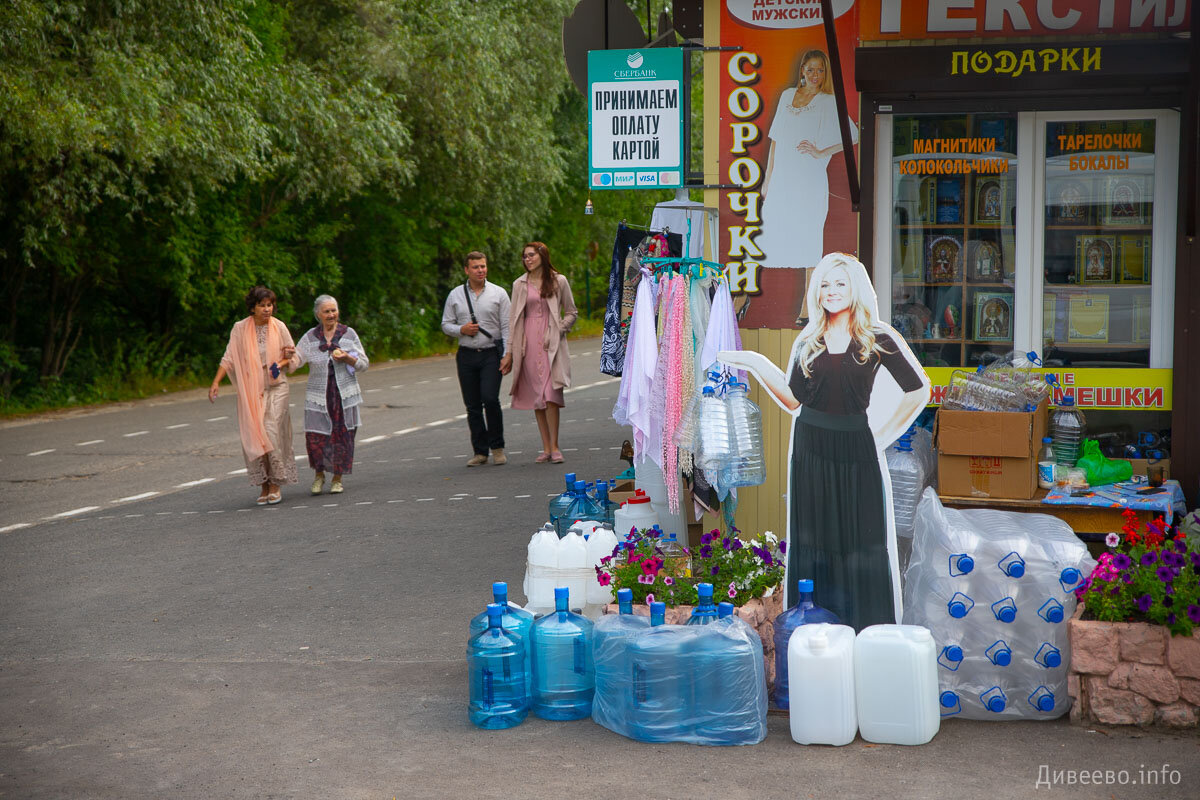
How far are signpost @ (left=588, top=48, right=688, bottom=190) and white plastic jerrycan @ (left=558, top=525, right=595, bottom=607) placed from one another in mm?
2024

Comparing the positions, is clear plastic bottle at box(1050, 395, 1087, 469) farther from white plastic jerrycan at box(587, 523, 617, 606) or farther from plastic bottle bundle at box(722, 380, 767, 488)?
white plastic jerrycan at box(587, 523, 617, 606)

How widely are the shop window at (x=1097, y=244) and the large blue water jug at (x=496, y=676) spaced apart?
3.67 m

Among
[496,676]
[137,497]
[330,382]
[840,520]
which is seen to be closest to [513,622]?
[496,676]

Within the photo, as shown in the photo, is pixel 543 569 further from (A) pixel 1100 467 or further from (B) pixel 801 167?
(A) pixel 1100 467

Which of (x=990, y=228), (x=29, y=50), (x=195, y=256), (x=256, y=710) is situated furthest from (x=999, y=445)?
(x=195, y=256)

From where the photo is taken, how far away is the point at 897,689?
5152 millimetres

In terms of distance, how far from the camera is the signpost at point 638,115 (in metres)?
6.95

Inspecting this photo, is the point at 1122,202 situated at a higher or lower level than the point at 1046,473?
higher

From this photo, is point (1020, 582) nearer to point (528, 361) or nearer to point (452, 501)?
point (452, 501)

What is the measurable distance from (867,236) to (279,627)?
3.93 meters

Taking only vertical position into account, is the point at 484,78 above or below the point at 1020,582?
above

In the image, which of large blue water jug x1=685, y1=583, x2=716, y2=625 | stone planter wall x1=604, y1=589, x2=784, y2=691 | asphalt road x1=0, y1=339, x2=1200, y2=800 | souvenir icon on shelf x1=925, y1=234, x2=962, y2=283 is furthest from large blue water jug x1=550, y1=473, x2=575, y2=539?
souvenir icon on shelf x1=925, y1=234, x2=962, y2=283

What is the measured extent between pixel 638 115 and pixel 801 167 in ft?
3.13

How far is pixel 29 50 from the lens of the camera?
1520cm
